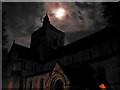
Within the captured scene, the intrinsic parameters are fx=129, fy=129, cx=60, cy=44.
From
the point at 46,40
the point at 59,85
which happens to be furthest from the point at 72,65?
the point at 46,40

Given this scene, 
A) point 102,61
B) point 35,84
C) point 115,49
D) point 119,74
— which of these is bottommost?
point 35,84

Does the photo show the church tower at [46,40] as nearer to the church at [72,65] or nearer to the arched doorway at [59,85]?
the church at [72,65]

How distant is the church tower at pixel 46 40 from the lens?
40444 millimetres

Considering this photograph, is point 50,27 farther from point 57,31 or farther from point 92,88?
point 92,88

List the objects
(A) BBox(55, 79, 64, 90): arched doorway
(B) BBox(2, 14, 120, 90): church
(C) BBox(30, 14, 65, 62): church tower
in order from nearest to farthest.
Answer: (B) BBox(2, 14, 120, 90): church < (A) BBox(55, 79, 64, 90): arched doorway < (C) BBox(30, 14, 65, 62): church tower

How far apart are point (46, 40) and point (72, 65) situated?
17.6 metres

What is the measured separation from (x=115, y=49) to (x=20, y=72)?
22912 mm

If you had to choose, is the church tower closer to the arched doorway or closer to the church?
the church

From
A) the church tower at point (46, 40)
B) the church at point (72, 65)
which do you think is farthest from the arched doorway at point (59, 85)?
the church tower at point (46, 40)

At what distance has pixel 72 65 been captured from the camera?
27.1 meters

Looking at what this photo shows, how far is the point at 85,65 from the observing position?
941 inches

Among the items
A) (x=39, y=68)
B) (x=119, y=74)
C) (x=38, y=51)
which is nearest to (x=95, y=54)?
(x=119, y=74)

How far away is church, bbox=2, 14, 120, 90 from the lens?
19.7 metres

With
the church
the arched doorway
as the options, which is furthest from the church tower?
the arched doorway
